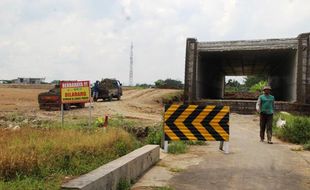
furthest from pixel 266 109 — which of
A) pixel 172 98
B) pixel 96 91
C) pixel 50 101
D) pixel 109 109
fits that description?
pixel 172 98

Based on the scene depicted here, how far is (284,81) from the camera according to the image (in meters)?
32.8

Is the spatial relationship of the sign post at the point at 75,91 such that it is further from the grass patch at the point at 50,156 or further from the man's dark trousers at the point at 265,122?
the grass patch at the point at 50,156

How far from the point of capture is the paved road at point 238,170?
7.54 metres

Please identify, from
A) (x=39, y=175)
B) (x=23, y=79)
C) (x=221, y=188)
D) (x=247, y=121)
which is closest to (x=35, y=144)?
(x=39, y=175)

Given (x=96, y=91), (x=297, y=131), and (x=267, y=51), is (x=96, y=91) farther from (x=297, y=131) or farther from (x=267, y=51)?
(x=297, y=131)

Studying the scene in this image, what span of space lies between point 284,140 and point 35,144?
30.9 ft

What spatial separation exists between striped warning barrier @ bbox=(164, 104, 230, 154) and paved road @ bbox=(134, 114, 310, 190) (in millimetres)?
476

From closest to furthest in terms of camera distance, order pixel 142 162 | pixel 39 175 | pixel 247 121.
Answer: pixel 39 175 < pixel 142 162 < pixel 247 121

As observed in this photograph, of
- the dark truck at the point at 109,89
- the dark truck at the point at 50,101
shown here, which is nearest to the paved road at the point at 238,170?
the dark truck at the point at 50,101

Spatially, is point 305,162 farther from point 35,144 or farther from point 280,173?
point 35,144

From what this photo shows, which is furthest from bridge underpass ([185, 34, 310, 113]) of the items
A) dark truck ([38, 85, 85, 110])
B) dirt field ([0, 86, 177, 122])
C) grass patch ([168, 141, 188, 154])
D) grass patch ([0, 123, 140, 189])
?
grass patch ([0, 123, 140, 189])

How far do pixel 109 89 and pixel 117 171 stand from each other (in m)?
32.6

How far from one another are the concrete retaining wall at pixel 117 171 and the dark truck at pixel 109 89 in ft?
96.2

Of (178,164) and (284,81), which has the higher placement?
(284,81)
